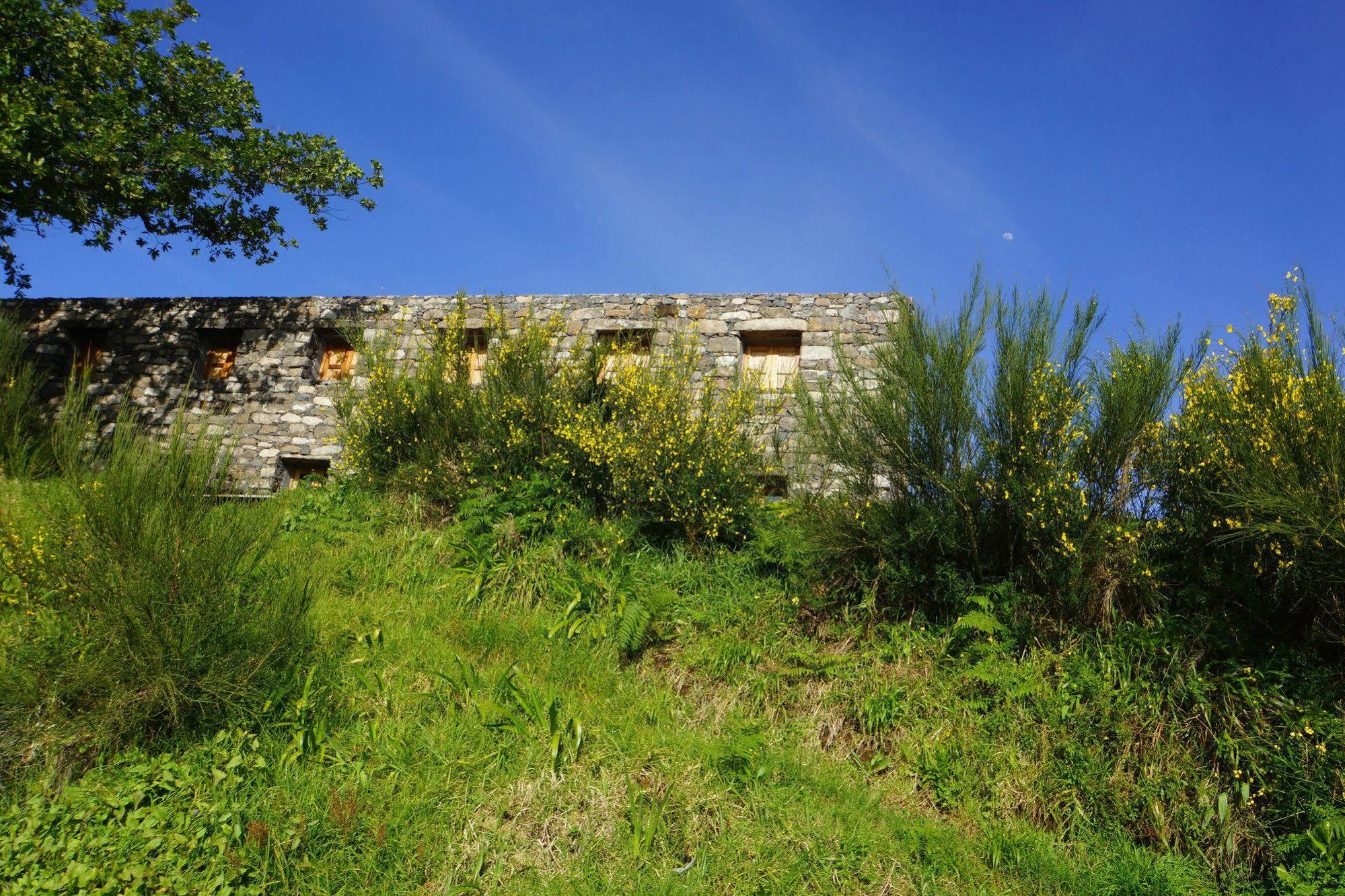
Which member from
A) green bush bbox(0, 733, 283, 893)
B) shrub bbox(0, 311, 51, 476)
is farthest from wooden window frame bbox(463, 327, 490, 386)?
green bush bbox(0, 733, 283, 893)

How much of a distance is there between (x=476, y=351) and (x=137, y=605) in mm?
7050

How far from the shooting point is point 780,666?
7082mm

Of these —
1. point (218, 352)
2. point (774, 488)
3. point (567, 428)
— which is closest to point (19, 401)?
point (218, 352)

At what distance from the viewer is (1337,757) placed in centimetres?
525

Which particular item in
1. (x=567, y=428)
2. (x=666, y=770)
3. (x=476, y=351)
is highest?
(x=476, y=351)

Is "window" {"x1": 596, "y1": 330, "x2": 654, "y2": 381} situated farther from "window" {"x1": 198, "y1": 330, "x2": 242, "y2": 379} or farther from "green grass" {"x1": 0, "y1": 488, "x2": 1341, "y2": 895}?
"window" {"x1": 198, "y1": 330, "x2": 242, "y2": 379}

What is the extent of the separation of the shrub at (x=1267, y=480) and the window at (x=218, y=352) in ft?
41.0

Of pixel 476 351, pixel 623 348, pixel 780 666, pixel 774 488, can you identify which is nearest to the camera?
pixel 780 666

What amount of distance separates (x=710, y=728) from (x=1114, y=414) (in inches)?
170

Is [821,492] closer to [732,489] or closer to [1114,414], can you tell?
[732,489]

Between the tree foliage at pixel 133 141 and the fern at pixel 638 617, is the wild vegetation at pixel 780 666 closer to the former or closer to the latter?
the fern at pixel 638 617

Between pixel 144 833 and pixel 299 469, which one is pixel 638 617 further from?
pixel 299 469

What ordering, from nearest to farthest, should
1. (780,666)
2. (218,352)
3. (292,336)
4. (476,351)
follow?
(780,666)
(476,351)
(292,336)
(218,352)

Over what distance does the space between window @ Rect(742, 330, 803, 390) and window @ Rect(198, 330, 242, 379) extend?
7.85 metres
